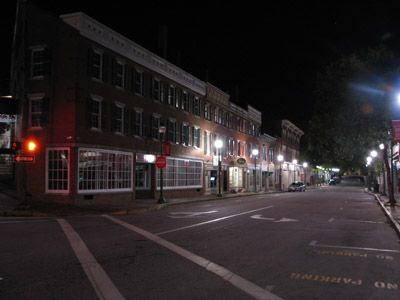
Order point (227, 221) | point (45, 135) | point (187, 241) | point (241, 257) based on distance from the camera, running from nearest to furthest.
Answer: point (241, 257), point (187, 241), point (227, 221), point (45, 135)

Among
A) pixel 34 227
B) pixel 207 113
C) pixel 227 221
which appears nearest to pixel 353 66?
pixel 227 221

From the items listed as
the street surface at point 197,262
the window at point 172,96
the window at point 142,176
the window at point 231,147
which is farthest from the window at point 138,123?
the window at point 231,147

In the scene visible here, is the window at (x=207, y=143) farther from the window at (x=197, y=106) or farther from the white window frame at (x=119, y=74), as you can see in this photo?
the white window frame at (x=119, y=74)

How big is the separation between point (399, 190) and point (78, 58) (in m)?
35.2

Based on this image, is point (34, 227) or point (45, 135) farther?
point (45, 135)

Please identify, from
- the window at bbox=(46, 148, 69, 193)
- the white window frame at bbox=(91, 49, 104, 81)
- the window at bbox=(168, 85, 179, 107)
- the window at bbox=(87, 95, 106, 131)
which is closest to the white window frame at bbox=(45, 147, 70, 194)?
the window at bbox=(46, 148, 69, 193)

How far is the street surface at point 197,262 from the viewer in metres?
6.34

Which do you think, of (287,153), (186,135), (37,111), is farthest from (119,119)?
(287,153)

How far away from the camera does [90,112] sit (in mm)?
24094

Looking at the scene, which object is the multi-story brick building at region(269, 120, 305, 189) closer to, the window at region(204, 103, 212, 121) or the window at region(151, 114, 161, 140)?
the window at region(204, 103, 212, 121)

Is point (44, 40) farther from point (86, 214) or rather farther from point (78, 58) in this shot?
point (86, 214)

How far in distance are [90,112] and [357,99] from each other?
1477 centimetres

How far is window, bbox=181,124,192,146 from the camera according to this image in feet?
116

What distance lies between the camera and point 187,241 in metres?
11.0
